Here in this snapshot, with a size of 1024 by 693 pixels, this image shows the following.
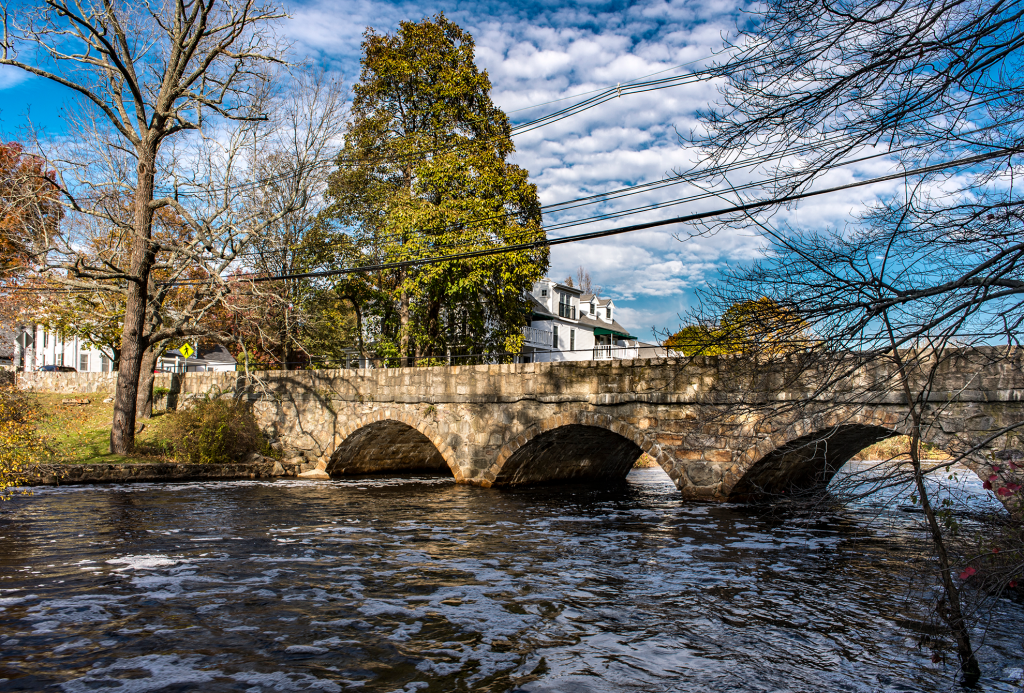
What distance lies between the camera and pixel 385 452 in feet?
68.8

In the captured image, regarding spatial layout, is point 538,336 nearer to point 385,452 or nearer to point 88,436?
point 385,452

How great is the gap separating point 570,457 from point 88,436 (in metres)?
13.7

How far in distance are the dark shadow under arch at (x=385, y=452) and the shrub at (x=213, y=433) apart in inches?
105

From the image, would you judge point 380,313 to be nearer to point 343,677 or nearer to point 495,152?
point 495,152

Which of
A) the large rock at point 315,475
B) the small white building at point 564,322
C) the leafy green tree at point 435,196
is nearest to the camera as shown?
the large rock at point 315,475

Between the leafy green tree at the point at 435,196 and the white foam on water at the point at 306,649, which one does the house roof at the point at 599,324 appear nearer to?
the leafy green tree at the point at 435,196

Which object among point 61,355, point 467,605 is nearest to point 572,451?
point 467,605

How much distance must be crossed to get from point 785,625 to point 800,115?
15.4ft

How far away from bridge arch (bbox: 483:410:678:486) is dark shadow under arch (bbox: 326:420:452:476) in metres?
3.80

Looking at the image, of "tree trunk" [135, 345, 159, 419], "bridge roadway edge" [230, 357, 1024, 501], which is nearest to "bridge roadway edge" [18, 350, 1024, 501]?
"bridge roadway edge" [230, 357, 1024, 501]

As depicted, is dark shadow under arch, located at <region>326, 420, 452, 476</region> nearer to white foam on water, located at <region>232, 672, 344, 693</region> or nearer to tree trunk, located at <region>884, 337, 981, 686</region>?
Result: white foam on water, located at <region>232, 672, 344, 693</region>

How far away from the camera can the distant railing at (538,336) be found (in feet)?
→ 123

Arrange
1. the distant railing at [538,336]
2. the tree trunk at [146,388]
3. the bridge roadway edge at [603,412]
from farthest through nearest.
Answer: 1. the distant railing at [538,336]
2. the tree trunk at [146,388]
3. the bridge roadway edge at [603,412]

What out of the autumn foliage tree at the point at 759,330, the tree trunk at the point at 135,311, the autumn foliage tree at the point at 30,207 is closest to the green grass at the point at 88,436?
the tree trunk at the point at 135,311
